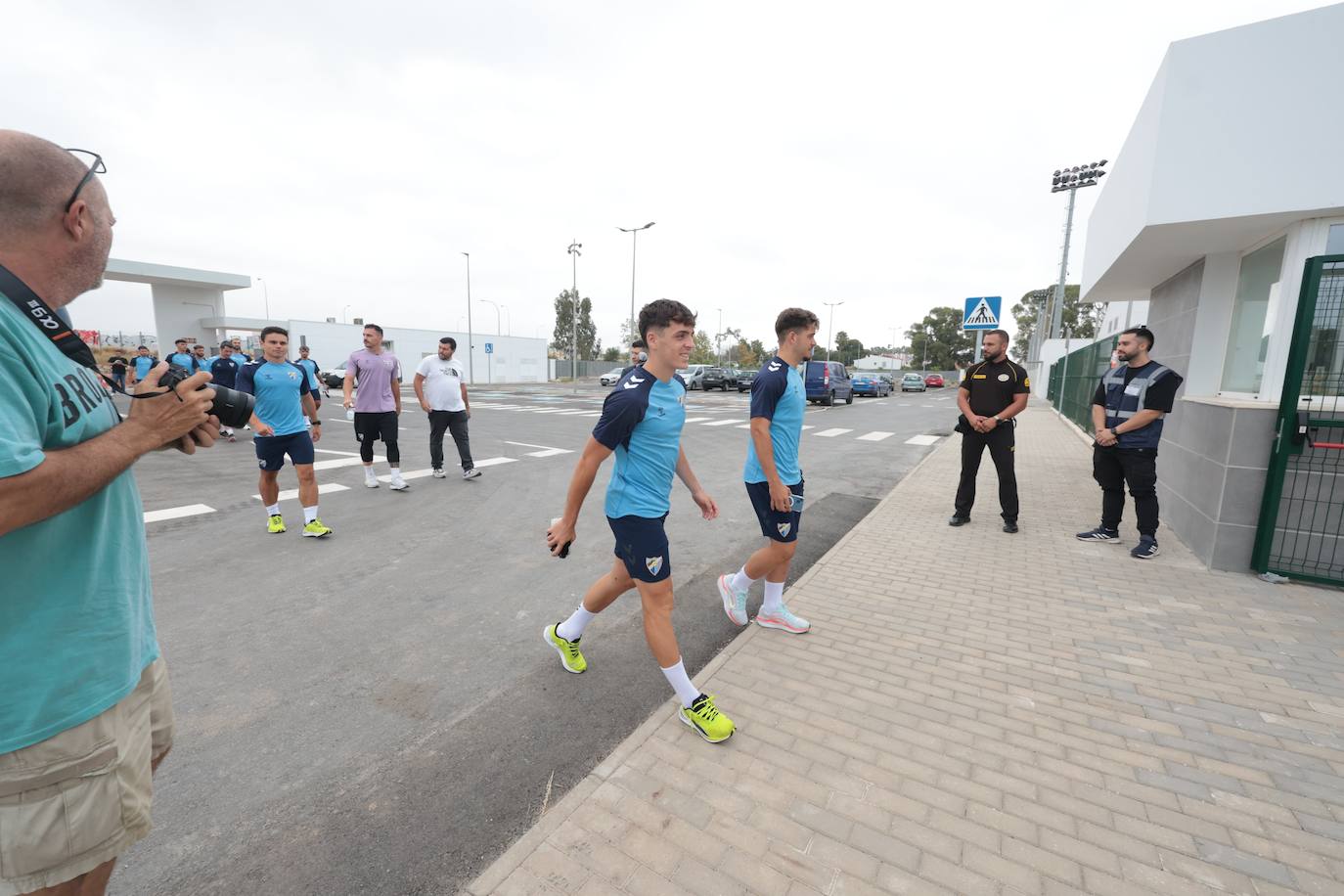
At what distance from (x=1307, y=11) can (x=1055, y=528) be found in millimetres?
4595

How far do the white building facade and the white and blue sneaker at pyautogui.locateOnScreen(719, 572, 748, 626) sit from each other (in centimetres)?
413

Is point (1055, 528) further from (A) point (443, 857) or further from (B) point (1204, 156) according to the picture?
(A) point (443, 857)

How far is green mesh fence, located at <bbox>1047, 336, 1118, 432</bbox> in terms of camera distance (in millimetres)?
12344

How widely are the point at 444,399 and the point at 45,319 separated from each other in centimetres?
717

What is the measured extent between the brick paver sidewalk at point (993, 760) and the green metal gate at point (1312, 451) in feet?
1.03

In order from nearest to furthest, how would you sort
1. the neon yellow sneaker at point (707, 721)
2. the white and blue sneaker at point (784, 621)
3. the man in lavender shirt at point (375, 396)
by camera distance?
the neon yellow sneaker at point (707, 721) → the white and blue sneaker at point (784, 621) → the man in lavender shirt at point (375, 396)

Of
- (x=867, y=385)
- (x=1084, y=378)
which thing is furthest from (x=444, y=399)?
(x=867, y=385)

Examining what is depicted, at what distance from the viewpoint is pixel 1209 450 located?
199 inches

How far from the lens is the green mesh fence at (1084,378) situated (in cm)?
1234

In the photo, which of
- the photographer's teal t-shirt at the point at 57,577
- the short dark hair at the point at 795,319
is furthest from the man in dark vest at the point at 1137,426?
the photographer's teal t-shirt at the point at 57,577

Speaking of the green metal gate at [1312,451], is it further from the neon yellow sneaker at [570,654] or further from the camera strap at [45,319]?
the camera strap at [45,319]

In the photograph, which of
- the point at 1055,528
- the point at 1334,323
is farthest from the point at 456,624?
the point at 1334,323

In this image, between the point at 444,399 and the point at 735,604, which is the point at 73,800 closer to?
the point at 735,604

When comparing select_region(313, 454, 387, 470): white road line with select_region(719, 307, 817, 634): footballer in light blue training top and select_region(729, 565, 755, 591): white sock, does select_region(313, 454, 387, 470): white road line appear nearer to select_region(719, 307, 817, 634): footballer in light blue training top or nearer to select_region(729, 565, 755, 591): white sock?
select_region(729, 565, 755, 591): white sock
